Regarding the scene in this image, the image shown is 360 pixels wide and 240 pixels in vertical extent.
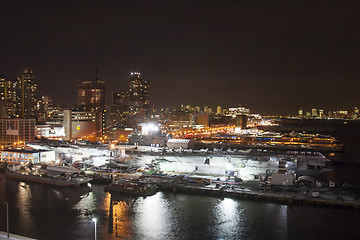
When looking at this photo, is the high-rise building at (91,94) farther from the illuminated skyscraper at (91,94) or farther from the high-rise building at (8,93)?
the high-rise building at (8,93)

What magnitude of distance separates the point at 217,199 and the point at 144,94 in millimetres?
64613

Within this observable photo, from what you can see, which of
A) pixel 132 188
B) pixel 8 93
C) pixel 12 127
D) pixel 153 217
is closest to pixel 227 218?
pixel 153 217

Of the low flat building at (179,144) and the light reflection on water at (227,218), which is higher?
the low flat building at (179,144)

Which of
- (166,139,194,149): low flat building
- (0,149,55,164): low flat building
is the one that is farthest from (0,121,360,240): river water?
(166,139,194,149): low flat building

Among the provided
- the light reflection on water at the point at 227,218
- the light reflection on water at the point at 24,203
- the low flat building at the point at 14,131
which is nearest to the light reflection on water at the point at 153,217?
the light reflection on water at the point at 227,218

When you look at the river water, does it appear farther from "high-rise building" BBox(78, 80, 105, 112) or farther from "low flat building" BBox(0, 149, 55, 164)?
"high-rise building" BBox(78, 80, 105, 112)

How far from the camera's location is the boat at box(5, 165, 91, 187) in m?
16.3

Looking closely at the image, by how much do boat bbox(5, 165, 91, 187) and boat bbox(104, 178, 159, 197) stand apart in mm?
2046

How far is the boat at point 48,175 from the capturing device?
16.3 metres

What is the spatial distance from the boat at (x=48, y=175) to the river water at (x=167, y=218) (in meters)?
1.62

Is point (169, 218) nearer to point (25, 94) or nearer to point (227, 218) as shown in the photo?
point (227, 218)

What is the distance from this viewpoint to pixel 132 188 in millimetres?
14656

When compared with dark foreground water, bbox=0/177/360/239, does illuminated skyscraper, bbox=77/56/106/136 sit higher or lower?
higher

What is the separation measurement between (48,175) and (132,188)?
227 inches
